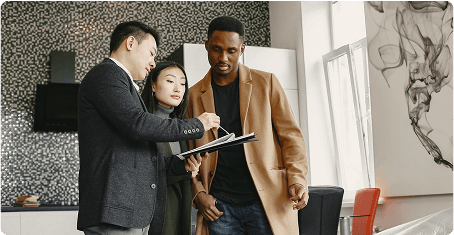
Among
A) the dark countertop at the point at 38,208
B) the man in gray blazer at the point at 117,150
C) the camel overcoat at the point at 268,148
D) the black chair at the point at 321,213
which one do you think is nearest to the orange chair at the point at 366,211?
the black chair at the point at 321,213

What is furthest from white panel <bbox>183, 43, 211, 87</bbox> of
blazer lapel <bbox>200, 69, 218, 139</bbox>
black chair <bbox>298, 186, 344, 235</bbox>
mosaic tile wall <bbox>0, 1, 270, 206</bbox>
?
blazer lapel <bbox>200, 69, 218, 139</bbox>

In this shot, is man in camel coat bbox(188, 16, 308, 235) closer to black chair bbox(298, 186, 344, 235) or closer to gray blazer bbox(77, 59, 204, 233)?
gray blazer bbox(77, 59, 204, 233)

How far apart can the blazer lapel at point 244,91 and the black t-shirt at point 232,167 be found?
4 cm

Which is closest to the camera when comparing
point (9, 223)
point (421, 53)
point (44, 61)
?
point (421, 53)

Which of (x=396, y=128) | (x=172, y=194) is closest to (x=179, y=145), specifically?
(x=172, y=194)

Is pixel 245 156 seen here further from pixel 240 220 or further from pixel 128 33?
pixel 128 33

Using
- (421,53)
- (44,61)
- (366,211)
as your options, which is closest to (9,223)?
(44,61)

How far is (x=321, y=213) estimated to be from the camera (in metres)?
2.65

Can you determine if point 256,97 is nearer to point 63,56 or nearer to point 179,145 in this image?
point 179,145

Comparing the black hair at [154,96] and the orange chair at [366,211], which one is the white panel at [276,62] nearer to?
the orange chair at [366,211]

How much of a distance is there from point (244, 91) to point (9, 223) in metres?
3.11

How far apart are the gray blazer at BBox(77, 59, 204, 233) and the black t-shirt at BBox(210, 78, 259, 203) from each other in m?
0.43

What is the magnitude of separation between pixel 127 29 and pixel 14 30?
3.81 metres

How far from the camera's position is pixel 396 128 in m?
3.46
